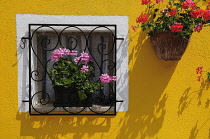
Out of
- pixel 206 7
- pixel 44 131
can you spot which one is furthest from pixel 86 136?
pixel 206 7

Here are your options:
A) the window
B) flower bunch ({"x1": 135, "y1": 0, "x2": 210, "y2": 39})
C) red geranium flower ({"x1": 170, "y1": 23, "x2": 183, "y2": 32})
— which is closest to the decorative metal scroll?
the window

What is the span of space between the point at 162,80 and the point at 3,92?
1433 millimetres

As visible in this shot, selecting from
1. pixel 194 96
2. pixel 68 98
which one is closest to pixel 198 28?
pixel 194 96

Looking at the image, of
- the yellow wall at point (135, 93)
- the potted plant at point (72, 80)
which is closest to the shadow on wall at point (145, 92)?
the yellow wall at point (135, 93)

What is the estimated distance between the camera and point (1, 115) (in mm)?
2557

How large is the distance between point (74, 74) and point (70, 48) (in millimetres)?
330

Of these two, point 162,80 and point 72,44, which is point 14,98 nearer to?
point 72,44

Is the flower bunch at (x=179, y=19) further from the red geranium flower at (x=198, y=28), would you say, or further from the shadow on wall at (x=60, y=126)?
the shadow on wall at (x=60, y=126)

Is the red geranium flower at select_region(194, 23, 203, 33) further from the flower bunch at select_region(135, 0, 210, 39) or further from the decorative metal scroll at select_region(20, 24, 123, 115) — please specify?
the decorative metal scroll at select_region(20, 24, 123, 115)

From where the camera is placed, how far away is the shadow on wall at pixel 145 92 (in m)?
2.60

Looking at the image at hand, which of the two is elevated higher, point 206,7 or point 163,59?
point 206,7

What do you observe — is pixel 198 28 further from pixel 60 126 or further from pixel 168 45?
pixel 60 126

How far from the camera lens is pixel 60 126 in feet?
8.53

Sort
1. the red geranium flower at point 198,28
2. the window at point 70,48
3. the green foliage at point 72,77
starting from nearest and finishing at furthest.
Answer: the red geranium flower at point 198,28 → the green foliage at point 72,77 → the window at point 70,48
